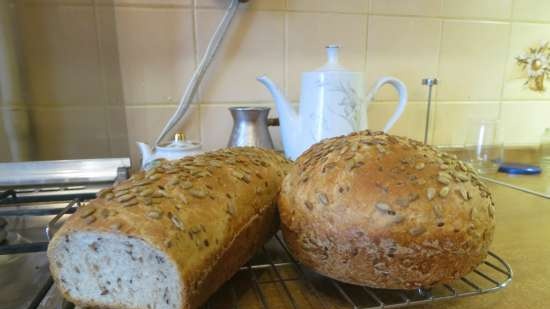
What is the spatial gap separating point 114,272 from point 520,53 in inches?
54.3

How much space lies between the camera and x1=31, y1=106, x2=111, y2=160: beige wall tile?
2.84 feet

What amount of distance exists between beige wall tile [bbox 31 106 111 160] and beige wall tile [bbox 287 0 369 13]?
0.62m

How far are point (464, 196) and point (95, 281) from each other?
457 millimetres

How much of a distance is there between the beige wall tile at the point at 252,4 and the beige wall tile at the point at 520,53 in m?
0.82

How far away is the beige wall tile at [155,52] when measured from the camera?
0.88 meters

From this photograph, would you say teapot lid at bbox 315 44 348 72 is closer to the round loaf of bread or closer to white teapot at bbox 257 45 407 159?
white teapot at bbox 257 45 407 159

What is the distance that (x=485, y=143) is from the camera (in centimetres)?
110

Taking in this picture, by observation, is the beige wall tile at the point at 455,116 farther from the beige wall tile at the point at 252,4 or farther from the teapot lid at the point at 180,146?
the teapot lid at the point at 180,146

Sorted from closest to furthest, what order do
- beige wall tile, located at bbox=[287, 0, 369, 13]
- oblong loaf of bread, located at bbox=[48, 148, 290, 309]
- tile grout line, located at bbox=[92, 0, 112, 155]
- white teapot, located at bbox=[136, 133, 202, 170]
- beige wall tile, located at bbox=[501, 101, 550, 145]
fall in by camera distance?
1. oblong loaf of bread, located at bbox=[48, 148, 290, 309]
2. white teapot, located at bbox=[136, 133, 202, 170]
3. tile grout line, located at bbox=[92, 0, 112, 155]
4. beige wall tile, located at bbox=[287, 0, 369, 13]
5. beige wall tile, located at bbox=[501, 101, 550, 145]

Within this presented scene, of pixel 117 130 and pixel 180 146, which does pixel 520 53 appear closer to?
pixel 180 146

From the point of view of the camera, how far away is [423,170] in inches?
16.6

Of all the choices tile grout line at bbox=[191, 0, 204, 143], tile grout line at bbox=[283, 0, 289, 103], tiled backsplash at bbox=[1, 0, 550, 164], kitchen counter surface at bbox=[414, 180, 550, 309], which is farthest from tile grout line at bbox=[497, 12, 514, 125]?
tile grout line at bbox=[191, 0, 204, 143]

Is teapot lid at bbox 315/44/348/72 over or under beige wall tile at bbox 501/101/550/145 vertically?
over

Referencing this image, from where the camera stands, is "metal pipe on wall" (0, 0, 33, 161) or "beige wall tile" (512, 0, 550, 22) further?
"beige wall tile" (512, 0, 550, 22)
